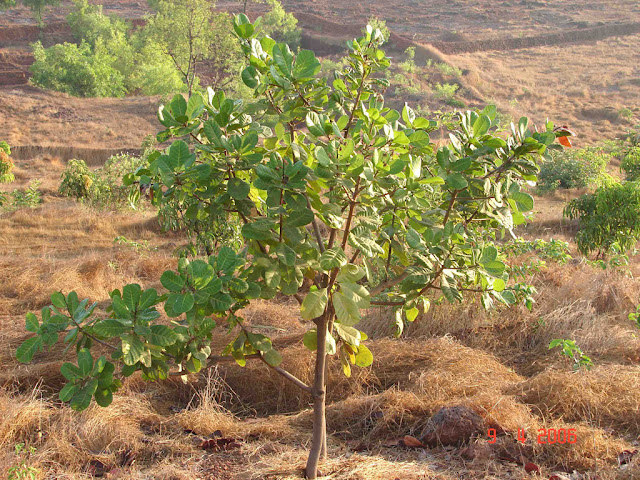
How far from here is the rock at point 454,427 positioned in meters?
2.69

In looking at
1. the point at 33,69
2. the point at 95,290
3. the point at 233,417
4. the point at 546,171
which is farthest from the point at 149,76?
the point at 233,417

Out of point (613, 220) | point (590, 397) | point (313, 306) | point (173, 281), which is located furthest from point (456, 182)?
point (613, 220)

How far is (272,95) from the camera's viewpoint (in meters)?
1.97

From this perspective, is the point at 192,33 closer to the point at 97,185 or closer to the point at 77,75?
the point at 77,75

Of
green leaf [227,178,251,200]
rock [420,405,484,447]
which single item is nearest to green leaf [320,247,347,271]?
green leaf [227,178,251,200]

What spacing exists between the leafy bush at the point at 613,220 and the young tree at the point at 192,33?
60.6 ft

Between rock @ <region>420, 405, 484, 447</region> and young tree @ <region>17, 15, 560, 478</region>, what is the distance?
0.83 meters

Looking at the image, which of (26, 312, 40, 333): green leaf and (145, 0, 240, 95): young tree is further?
(145, 0, 240, 95): young tree

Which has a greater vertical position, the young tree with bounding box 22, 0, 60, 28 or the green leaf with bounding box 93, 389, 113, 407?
the young tree with bounding box 22, 0, 60, 28

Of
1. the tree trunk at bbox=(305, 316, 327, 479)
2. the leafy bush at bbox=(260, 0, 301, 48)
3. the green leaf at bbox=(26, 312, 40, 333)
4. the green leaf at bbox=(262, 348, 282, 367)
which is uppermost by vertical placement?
the leafy bush at bbox=(260, 0, 301, 48)

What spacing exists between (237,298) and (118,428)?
1.41 metres

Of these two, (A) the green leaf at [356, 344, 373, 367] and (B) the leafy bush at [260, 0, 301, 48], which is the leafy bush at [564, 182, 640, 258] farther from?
(B) the leafy bush at [260, 0, 301, 48]

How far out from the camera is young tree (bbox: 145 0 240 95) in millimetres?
23109
